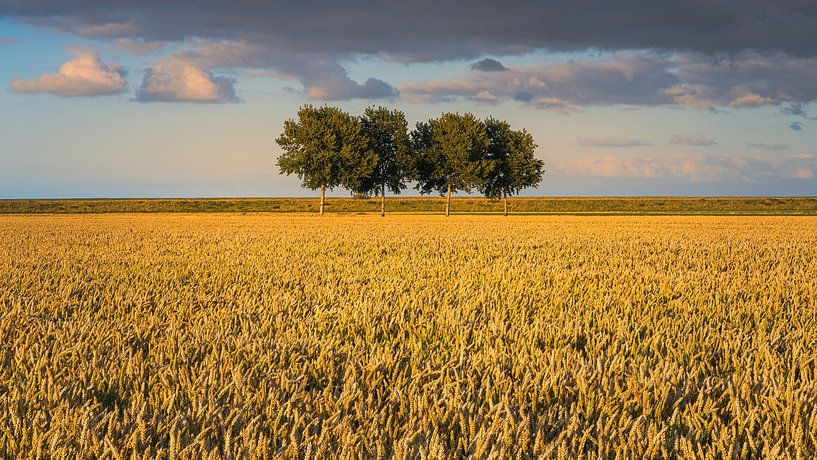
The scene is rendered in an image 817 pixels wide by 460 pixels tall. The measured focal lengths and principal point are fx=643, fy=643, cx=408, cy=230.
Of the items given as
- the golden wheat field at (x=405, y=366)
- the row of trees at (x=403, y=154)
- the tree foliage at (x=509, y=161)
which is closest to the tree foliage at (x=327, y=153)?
the row of trees at (x=403, y=154)

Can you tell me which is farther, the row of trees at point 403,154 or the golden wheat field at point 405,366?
the row of trees at point 403,154

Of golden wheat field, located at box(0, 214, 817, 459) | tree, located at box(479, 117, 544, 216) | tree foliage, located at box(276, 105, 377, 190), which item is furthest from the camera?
tree, located at box(479, 117, 544, 216)

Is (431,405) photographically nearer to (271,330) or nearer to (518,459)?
(518,459)

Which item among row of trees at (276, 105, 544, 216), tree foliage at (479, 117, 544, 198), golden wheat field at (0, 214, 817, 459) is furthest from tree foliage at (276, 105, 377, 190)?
golden wheat field at (0, 214, 817, 459)

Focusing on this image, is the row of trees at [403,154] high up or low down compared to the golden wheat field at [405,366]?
up

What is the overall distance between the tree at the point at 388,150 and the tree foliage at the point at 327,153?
106 inches

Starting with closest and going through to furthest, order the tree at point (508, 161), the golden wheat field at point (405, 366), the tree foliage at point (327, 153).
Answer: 1. the golden wheat field at point (405, 366)
2. the tree foliage at point (327, 153)
3. the tree at point (508, 161)

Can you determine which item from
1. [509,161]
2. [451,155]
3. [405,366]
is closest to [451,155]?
[451,155]

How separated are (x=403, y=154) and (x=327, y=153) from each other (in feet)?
33.1

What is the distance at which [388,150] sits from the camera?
7388 centimetres

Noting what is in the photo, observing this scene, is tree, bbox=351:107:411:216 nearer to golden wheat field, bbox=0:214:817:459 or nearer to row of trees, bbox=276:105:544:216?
row of trees, bbox=276:105:544:216

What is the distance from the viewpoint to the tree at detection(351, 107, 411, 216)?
71250mm

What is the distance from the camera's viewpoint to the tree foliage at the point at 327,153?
6594 centimetres

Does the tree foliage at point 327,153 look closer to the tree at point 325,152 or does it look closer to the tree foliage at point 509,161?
the tree at point 325,152
